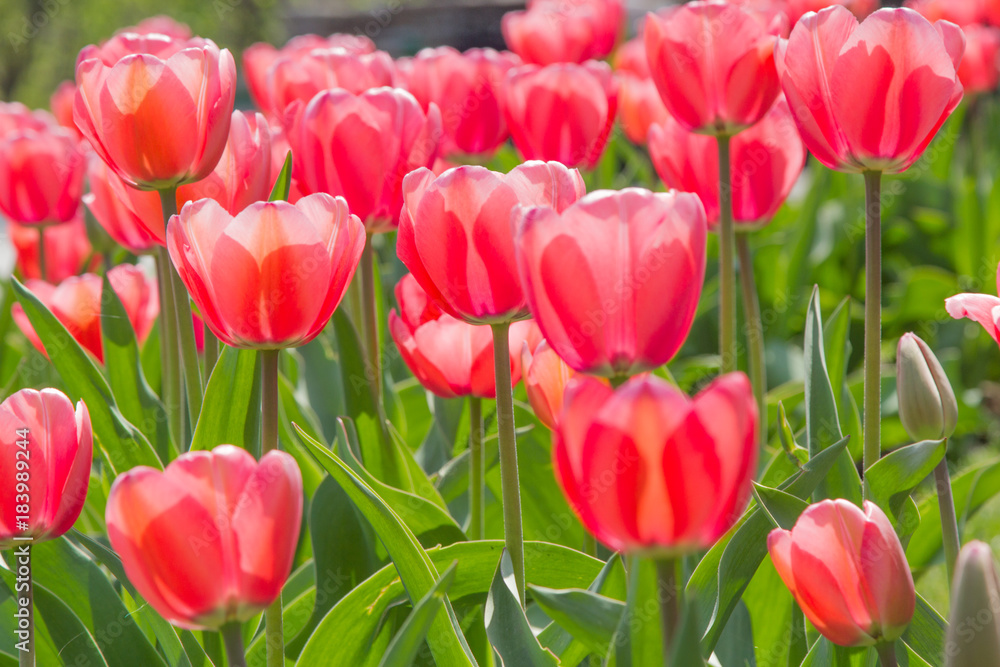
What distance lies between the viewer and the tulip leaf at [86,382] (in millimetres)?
1227

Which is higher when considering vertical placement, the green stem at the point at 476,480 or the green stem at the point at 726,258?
the green stem at the point at 726,258

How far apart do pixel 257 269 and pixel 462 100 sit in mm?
996

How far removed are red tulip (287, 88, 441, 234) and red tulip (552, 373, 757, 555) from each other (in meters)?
0.66

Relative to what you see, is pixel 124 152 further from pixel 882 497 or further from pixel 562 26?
pixel 562 26

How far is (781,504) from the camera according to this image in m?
0.91

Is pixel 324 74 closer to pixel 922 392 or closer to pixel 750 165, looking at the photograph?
pixel 750 165

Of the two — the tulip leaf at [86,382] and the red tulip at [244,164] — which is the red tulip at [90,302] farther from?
the red tulip at [244,164]

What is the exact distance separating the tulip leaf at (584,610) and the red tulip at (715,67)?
76cm

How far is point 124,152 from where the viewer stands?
1025 mm

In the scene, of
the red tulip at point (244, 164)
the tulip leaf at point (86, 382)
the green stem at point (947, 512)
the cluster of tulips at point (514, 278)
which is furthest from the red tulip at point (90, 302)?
the green stem at point (947, 512)

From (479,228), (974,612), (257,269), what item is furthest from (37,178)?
(974,612)

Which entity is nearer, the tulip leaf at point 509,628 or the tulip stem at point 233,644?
the tulip stem at point 233,644

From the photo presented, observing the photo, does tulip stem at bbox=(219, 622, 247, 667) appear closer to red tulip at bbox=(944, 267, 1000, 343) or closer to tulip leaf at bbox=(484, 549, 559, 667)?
tulip leaf at bbox=(484, 549, 559, 667)

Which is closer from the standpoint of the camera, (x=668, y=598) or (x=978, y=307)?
(x=668, y=598)
